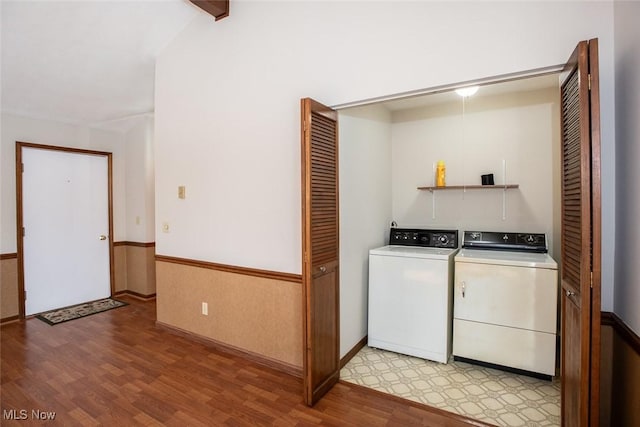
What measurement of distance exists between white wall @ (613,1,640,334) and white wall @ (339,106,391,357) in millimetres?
1599

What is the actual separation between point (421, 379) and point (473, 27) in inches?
95.5

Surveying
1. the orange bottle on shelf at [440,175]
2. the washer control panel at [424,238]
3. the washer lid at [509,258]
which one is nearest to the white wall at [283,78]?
the washer lid at [509,258]

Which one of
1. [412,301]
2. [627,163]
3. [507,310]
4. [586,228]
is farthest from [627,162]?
[412,301]

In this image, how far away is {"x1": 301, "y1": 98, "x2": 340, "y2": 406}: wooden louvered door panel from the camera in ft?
6.76

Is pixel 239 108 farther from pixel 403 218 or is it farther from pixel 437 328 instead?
pixel 437 328

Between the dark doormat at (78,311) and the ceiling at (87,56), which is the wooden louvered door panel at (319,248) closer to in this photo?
the ceiling at (87,56)

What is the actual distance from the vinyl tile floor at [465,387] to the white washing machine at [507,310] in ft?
0.37

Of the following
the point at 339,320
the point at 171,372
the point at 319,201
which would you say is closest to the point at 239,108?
the point at 319,201

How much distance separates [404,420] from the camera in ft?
6.45

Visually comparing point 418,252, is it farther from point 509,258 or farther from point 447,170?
point 447,170

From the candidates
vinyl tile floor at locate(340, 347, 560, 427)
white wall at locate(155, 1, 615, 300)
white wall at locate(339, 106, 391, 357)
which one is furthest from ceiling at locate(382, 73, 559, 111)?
vinyl tile floor at locate(340, 347, 560, 427)

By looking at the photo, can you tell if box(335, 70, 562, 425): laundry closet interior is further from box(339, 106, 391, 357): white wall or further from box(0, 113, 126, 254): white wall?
box(0, 113, 126, 254): white wall

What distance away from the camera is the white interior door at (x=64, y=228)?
151 inches

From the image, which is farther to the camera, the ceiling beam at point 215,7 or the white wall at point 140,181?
the white wall at point 140,181
